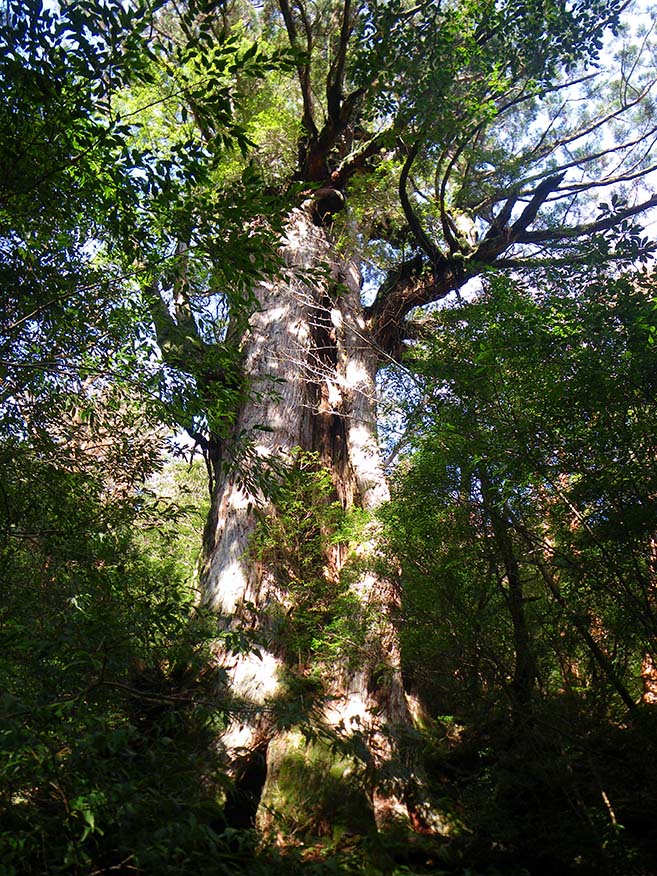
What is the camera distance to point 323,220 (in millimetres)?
9500

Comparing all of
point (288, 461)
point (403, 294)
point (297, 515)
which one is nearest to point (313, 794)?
point (297, 515)

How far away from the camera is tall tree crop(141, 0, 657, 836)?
19.2 feet

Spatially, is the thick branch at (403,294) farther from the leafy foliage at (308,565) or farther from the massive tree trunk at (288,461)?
the leafy foliage at (308,565)

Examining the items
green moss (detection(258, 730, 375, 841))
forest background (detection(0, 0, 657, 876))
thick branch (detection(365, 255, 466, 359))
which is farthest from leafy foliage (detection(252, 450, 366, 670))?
thick branch (detection(365, 255, 466, 359))

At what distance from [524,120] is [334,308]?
4.85m

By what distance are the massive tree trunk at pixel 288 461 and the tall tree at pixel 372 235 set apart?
2cm

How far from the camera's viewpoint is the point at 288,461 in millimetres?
7406

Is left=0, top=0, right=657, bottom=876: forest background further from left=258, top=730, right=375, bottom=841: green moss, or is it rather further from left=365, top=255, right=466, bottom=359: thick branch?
left=365, top=255, right=466, bottom=359: thick branch

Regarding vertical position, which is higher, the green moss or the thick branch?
the thick branch

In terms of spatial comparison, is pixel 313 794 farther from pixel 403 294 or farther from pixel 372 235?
pixel 372 235

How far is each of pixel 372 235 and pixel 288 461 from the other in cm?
503

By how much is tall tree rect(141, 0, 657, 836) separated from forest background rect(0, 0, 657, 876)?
6cm

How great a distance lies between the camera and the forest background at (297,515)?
256 centimetres

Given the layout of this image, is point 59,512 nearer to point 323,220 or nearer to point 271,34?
point 323,220
